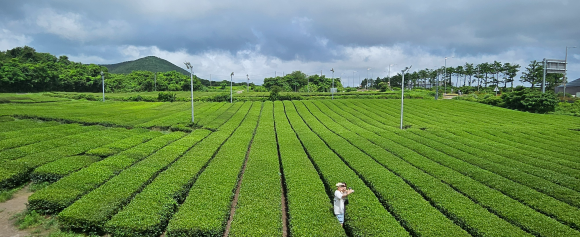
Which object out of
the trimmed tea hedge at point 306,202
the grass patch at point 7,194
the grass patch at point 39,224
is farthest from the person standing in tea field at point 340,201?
the grass patch at point 7,194

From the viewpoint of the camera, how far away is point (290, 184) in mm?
12867

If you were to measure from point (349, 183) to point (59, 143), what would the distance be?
19.3 metres

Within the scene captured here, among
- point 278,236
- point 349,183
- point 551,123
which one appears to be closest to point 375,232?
point 278,236

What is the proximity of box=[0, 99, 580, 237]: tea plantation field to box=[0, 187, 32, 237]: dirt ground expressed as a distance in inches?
32.0

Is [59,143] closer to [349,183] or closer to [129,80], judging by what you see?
[349,183]

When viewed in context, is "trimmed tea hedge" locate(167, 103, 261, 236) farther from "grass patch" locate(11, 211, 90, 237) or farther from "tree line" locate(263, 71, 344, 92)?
"tree line" locate(263, 71, 344, 92)

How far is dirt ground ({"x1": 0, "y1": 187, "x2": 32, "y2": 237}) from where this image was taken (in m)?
9.65

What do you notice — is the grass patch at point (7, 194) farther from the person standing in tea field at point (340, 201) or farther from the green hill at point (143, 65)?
the green hill at point (143, 65)

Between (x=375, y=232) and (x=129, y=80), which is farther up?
(x=129, y=80)

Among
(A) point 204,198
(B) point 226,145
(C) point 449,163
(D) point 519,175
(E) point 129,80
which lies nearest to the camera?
(A) point 204,198

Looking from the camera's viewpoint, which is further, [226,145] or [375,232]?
[226,145]

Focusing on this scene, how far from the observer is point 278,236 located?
348 inches

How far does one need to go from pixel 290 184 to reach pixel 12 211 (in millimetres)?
10994

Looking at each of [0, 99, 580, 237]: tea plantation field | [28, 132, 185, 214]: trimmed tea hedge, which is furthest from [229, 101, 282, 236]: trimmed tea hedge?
[28, 132, 185, 214]: trimmed tea hedge
